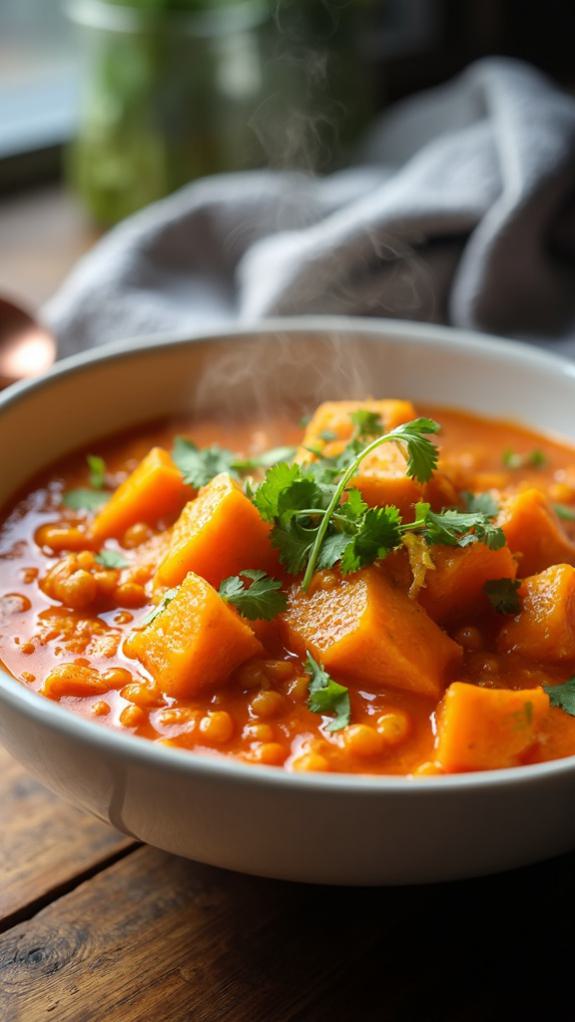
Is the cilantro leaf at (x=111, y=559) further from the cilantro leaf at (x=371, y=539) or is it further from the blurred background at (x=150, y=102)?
the blurred background at (x=150, y=102)

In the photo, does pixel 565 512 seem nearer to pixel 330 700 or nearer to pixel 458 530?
pixel 458 530

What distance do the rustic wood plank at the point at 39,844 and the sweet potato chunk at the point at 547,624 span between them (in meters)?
0.77

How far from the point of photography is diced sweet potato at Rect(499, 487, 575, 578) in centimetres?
228

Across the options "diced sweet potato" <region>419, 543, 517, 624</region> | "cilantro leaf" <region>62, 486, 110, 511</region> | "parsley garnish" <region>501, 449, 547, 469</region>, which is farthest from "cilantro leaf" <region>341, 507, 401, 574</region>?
"parsley garnish" <region>501, 449, 547, 469</region>

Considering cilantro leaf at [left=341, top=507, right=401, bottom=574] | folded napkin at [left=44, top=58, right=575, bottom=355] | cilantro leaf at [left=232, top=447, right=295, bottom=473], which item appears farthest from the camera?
folded napkin at [left=44, top=58, right=575, bottom=355]

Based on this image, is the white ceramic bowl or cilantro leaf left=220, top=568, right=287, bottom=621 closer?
the white ceramic bowl

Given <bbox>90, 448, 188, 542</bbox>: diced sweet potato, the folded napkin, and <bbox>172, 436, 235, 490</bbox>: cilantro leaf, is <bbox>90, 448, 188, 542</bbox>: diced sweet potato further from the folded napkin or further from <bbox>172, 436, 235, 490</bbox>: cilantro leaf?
the folded napkin

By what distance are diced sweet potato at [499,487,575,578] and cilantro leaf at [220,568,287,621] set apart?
0.50 m

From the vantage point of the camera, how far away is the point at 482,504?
91.1 inches

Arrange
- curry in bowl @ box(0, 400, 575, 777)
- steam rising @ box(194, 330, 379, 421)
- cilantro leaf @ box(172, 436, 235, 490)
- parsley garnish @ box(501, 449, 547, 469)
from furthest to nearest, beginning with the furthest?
steam rising @ box(194, 330, 379, 421), parsley garnish @ box(501, 449, 547, 469), cilantro leaf @ box(172, 436, 235, 490), curry in bowl @ box(0, 400, 575, 777)

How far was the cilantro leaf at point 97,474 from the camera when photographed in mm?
2689

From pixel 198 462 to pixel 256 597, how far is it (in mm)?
581

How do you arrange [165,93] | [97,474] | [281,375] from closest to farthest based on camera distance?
1. [97,474]
2. [281,375]
3. [165,93]

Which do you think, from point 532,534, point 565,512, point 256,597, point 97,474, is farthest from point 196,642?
point 565,512
